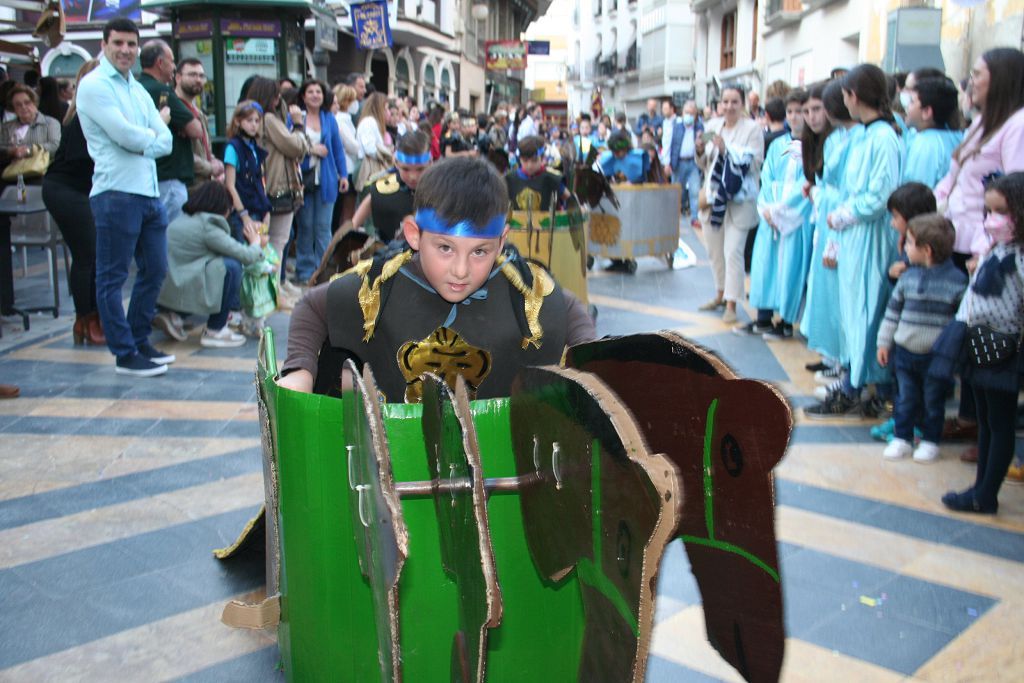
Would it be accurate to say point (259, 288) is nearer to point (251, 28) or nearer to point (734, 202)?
point (734, 202)

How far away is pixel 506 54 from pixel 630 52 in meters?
12.1

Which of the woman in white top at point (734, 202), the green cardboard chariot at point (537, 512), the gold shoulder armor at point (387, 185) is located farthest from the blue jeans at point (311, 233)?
the green cardboard chariot at point (537, 512)

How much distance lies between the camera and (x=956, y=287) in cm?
449

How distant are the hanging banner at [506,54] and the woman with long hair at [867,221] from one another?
115 ft

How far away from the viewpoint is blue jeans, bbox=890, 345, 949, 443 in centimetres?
456

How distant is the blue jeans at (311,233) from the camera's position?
9.27 metres

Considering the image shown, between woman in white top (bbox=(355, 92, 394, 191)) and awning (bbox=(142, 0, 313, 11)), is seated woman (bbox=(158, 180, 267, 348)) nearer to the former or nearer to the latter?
woman in white top (bbox=(355, 92, 394, 191))

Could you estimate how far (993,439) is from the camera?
4.00 m

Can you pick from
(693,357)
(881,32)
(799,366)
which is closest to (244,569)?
(693,357)

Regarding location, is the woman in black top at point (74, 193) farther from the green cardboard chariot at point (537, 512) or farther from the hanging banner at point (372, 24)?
the hanging banner at point (372, 24)

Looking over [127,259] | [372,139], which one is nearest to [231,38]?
[372,139]

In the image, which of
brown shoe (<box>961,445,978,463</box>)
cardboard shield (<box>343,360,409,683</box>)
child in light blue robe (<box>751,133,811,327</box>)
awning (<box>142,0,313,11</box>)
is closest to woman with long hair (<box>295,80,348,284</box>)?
awning (<box>142,0,313,11</box>)

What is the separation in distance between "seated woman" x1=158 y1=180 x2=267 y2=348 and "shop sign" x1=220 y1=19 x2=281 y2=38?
619 centimetres

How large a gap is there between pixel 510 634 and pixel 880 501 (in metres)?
2.62
